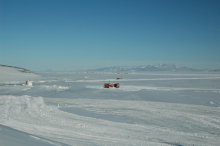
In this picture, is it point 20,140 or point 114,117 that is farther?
point 114,117

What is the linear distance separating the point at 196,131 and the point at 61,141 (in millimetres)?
5391

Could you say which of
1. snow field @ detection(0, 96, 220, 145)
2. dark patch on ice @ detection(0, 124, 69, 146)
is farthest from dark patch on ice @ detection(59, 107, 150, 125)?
dark patch on ice @ detection(0, 124, 69, 146)

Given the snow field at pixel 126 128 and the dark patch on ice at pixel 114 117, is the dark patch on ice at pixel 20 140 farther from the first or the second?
the dark patch on ice at pixel 114 117

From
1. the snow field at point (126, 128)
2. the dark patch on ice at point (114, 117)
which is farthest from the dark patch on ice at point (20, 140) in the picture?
the dark patch on ice at point (114, 117)

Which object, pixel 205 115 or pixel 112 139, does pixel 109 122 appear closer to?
pixel 112 139

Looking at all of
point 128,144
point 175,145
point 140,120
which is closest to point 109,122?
point 140,120

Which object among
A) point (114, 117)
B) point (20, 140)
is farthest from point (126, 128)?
point (20, 140)

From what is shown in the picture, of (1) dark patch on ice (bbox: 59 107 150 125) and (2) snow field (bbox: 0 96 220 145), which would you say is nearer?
(2) snow field (bbox: 0 96 220 145)

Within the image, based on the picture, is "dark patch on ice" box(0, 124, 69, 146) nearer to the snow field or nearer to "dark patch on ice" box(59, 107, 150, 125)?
the snow field

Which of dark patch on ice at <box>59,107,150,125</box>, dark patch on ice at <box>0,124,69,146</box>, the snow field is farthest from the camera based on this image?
dark patch on ice at <box>59,107,150,125</box>

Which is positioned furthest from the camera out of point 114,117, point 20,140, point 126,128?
point 114,117

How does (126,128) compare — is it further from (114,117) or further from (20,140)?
(20,140)

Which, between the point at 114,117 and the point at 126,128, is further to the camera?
the point at 114,117

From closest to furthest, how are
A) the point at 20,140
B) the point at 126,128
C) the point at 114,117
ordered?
the point at 20,140 < the point at 126,128 < the point at 114,117
